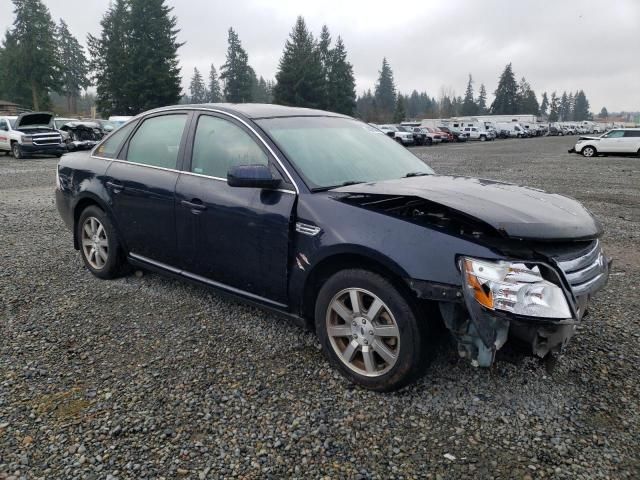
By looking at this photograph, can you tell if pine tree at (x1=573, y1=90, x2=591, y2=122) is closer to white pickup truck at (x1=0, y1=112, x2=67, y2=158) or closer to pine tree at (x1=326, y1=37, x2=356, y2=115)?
pine tree at (x1=326, y1=37, x2=356, y2=115)

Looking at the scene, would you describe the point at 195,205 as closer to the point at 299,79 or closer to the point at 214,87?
the point at 299,79

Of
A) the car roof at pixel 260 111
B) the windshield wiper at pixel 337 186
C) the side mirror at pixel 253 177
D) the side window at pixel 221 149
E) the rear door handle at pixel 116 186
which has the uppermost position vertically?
the car roof at pixel 260 111

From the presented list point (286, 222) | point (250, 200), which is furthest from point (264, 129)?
point (286, 222)

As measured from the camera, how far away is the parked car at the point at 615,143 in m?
24.2

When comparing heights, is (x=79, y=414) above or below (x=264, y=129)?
below

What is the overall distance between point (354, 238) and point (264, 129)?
3.98 feet

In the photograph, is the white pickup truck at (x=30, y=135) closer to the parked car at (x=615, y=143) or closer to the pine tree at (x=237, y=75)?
the parked car at (x=615, y=143)

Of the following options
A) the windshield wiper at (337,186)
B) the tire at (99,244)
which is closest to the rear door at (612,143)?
the windshield wiper at (337,186)

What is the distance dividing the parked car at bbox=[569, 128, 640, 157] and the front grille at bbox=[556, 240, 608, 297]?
83.2 ft

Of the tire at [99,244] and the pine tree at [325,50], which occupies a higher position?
the pine tree at [325,50]

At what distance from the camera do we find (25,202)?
378 inches

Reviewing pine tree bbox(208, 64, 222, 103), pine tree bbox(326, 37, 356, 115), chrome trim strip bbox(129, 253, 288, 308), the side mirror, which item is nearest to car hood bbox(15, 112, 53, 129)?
chrome trim strip bbox(129, 253, 288, 308)

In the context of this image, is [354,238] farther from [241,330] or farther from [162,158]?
[162,158]

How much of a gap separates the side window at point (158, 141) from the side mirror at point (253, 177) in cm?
100
